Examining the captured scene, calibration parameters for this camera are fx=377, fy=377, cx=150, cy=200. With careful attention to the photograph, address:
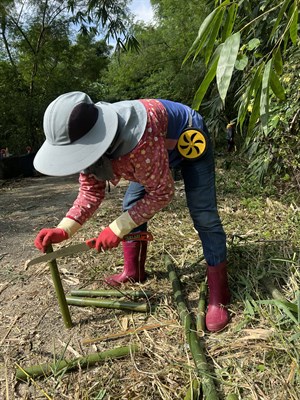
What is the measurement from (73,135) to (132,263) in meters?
0.95

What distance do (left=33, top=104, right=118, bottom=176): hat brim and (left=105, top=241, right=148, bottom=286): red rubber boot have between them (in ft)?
2.77

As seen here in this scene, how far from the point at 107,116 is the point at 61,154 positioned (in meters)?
0.23

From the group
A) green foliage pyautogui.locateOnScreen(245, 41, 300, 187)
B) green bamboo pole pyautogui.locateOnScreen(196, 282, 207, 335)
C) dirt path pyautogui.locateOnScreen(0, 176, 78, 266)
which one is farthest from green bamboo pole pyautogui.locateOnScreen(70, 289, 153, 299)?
green foliage pyautogui.locateOnScreen(245, 41, 300, 187)

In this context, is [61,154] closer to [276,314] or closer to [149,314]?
[149,314]

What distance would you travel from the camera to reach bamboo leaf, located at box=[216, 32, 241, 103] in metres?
0.88

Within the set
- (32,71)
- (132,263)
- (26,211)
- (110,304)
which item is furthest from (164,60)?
(110,304)

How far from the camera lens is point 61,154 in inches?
54.4

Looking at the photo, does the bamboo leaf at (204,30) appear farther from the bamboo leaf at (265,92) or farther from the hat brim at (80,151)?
the hat brim at (80,151)

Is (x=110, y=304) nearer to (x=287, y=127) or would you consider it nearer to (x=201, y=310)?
(x=201, y=310)

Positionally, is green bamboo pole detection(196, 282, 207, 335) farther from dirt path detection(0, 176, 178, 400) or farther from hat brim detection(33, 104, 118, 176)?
hat brim detection(33, 104, 118, 176)

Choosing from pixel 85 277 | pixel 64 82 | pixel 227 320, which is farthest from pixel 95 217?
pixel 64 82

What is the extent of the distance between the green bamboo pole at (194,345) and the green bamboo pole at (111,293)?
0.53 ft

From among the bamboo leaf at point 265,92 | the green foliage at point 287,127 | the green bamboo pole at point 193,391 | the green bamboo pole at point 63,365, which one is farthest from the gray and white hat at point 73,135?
the green foliage at point 287,127

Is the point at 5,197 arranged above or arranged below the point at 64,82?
below
